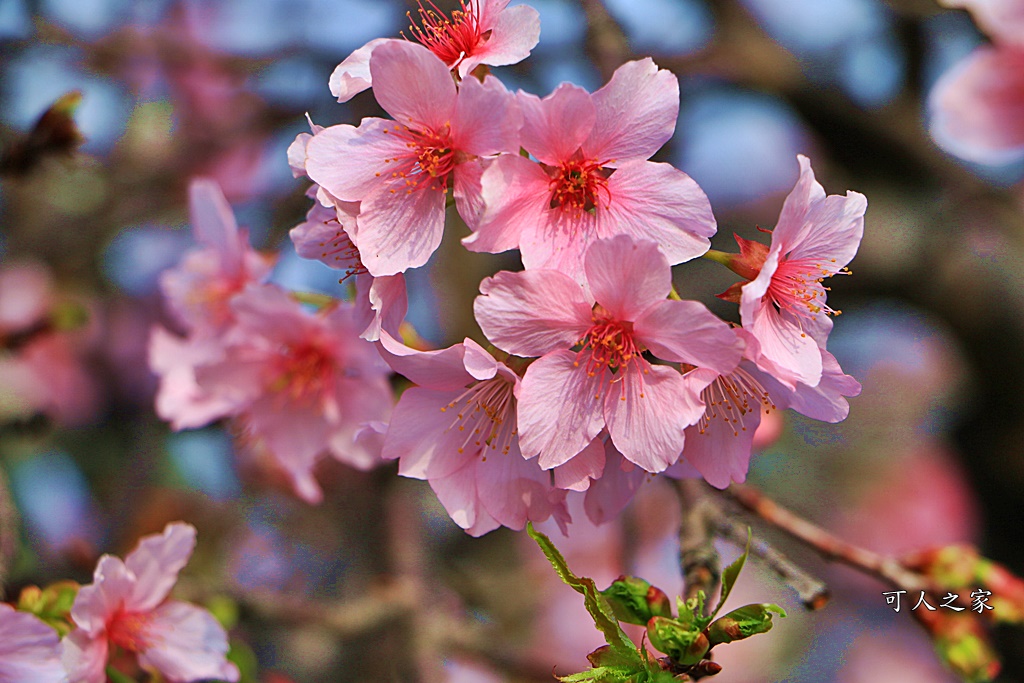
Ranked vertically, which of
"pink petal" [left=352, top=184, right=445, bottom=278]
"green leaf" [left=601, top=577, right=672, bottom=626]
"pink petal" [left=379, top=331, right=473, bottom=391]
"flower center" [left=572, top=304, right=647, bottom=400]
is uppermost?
"pink petal" [left=352, top=184, right=445, bottom=278]

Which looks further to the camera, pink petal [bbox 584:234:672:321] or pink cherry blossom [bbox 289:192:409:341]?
pink cherry blossom [bbox 289:192:409:341]

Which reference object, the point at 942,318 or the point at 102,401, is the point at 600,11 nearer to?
the point at 942,318

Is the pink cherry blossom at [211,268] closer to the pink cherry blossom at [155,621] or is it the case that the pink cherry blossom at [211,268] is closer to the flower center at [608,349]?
the pink cherry blossom at [155,621]

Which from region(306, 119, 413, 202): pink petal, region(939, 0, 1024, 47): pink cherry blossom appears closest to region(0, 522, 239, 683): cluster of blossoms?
region(306, 119, 413, 202): pink petal

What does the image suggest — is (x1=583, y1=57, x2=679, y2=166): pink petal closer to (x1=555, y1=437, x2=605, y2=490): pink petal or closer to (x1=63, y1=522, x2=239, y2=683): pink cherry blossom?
(x1=555, y1=437, x2=605, y2=490): pink petal

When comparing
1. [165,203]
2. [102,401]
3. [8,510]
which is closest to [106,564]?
[8,510]

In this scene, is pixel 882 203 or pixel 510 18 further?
pixel 882 203

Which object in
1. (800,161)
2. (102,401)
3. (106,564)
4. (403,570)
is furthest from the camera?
(102,401)

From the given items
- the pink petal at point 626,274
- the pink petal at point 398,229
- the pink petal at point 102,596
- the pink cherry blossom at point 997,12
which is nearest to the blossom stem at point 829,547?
the pink petal at point 626,274
